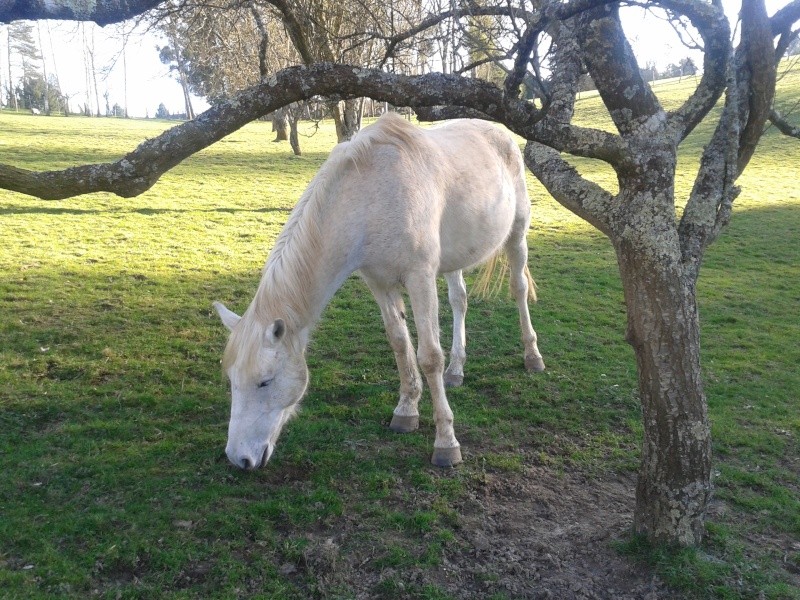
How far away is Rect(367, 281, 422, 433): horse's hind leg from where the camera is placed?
496cm

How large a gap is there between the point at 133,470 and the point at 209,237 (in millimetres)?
7789

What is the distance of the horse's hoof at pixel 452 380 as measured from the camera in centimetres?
590

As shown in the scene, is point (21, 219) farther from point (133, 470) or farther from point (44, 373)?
point (133, 470)

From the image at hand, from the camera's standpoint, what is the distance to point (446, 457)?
14.7 ft

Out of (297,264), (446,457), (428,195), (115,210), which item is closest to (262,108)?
(297,264)

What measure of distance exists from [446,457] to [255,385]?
1.54 metres

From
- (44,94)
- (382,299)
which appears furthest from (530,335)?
(44,94)

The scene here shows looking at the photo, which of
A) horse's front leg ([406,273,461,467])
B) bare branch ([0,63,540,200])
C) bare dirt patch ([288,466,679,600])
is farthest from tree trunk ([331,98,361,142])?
bare dirt patch ([288,466,679,600])

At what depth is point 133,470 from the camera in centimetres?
410

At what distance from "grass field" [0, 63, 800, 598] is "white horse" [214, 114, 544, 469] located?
18.8 inches

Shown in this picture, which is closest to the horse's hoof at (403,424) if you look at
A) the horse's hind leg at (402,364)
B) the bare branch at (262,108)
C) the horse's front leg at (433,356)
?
the horse's hind leg at (402,364)

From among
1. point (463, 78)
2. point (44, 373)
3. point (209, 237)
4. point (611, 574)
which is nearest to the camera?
point (463, 78)

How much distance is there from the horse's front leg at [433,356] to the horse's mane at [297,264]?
777mm

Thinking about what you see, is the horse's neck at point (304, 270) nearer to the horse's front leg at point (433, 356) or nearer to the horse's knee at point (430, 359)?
the horse's front leg at point (433, 356)
